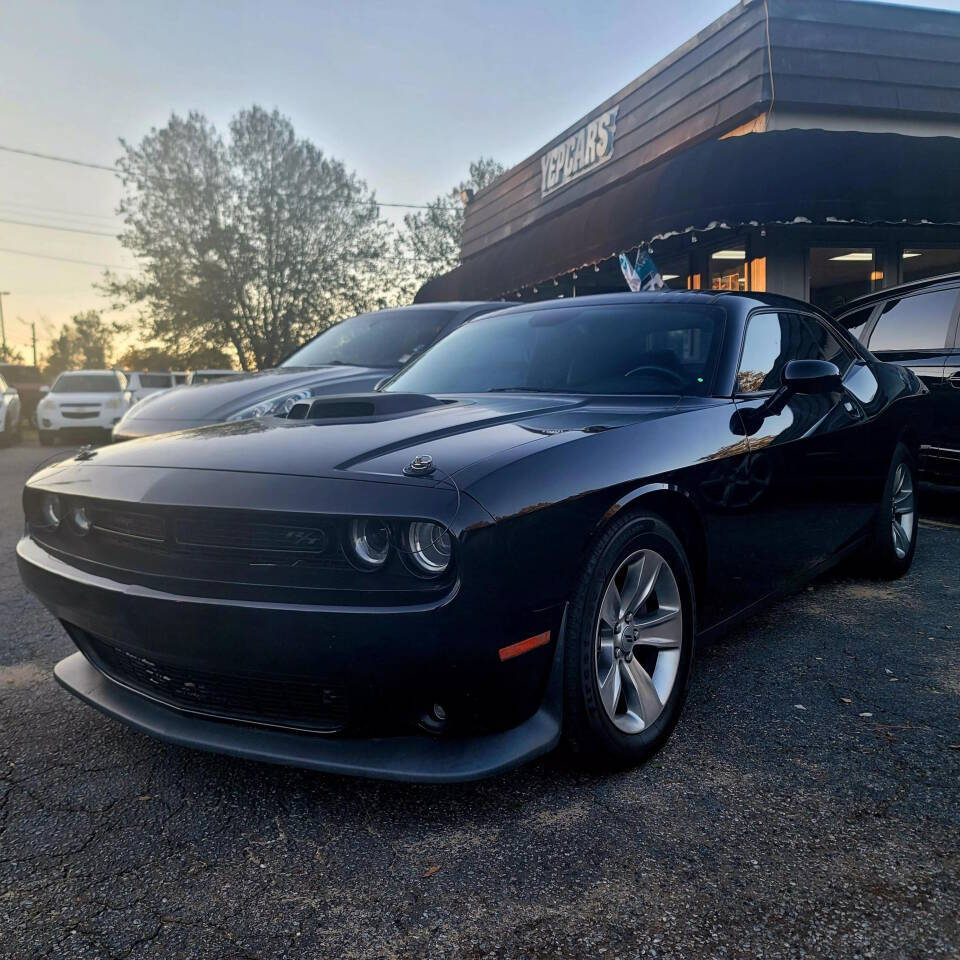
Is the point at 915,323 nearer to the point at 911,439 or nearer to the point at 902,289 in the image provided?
the point at 902,289

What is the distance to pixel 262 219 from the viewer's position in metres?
29.9

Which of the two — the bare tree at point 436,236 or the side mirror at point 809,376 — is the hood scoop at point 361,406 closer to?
the side mirror at point 809,376

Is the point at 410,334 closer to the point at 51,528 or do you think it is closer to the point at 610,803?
the point at 51,528

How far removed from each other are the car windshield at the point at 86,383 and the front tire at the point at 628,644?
17.0 m

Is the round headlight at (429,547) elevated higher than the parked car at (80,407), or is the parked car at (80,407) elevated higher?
the round headlight at (429,547)

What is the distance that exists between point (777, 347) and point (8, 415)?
621 inches

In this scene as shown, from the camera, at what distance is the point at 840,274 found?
11516 mm

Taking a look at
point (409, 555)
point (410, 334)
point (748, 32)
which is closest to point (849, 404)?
point (409, 555)

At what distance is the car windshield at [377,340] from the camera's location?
6621mm

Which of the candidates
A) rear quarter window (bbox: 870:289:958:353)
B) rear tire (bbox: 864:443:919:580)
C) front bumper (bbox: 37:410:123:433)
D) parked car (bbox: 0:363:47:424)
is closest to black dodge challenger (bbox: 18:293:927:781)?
rear tire (bbox: 864:443:919:580)

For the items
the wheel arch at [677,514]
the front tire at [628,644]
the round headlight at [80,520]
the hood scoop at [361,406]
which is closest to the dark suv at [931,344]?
the wheel arch at [677,514]

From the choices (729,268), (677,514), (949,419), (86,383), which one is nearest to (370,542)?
(677,514)

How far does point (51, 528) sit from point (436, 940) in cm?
175

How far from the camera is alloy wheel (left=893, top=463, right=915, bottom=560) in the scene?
173 inches
